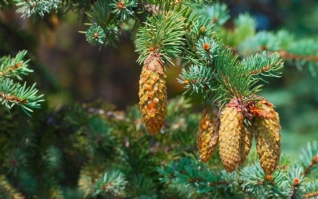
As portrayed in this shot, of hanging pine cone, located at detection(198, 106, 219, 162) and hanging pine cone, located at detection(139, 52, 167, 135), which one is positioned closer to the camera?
hanging pine cone, located at detection(139, 52, 167, 135)

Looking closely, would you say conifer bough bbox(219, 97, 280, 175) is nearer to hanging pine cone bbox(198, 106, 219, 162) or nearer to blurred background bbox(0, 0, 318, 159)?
hanging pine cone bbox(198, 106, 219, 162)

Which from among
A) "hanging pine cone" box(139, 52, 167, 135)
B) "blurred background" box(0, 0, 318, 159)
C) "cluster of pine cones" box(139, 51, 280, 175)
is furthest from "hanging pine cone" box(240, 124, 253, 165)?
"blurred background" box(0, 0, 318, 159)

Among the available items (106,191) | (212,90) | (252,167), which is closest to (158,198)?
(106,191)

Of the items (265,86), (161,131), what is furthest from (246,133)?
(265,86)

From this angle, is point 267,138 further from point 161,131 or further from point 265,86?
point 265,86

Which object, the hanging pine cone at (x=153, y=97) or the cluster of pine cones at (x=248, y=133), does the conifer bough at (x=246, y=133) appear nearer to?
the cluster of pine cones at (x=248, y=133)

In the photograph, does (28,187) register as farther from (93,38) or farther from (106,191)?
(93,38)

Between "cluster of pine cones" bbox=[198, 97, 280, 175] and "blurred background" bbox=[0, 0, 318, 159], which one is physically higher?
"blurred background" bbox=[0, 0, 318, 159]

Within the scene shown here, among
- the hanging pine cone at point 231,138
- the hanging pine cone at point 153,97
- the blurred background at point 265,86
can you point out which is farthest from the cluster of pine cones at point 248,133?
the blurred background at point 265,86
